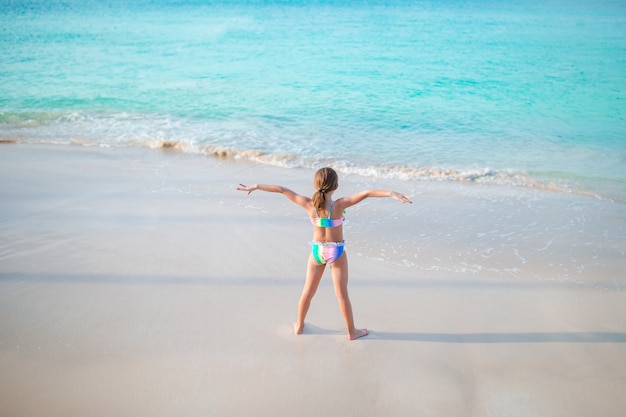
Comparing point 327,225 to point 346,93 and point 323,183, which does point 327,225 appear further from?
point 346,93

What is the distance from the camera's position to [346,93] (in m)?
15.3

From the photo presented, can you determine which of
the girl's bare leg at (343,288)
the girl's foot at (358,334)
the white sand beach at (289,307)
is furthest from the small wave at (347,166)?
the girl's bare leg at (343,288)

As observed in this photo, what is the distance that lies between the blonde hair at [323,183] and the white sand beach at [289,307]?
1203 millimetres

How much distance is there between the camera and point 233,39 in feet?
81.8

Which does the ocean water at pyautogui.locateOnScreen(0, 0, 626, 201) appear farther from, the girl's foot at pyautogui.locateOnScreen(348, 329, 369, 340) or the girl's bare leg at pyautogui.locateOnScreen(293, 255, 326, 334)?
the girl's bare leg at pyautogui.locateOnScreen(293, 255, 326, 334)

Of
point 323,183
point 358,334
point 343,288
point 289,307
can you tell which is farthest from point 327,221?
point 289,307

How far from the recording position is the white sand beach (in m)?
3.64

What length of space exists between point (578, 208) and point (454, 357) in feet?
14.2

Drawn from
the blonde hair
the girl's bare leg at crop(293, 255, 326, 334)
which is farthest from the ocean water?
the blonde hair

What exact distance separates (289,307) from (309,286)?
2.11ft

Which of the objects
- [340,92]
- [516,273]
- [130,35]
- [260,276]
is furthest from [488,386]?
[130,35]

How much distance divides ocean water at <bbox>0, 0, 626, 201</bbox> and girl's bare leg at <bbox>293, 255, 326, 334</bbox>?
4958 mm

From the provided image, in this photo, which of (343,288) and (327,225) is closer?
(327,225)

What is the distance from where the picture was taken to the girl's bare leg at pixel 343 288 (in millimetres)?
4039
